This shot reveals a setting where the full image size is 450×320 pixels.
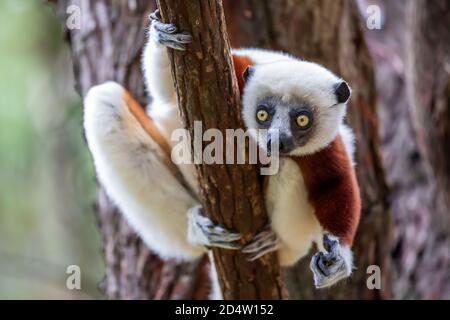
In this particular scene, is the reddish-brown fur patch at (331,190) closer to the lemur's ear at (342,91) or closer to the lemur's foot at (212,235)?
the lemur's ear at (342,91)

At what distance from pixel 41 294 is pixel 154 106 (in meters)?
3.40

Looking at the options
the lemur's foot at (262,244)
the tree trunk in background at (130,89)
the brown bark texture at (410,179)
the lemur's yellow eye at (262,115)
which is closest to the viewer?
the lemur's yellow eye at (262,115)

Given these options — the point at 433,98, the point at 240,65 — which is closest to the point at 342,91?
the point at 240,65

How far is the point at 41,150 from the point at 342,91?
14.2 feet

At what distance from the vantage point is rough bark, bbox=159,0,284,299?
3055 millimetres

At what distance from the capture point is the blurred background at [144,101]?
5156mm

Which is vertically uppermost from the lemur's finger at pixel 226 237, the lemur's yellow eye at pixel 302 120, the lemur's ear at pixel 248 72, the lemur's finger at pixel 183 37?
the lemur's finger at pixel 183 37

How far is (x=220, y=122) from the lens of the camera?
3.35 meters

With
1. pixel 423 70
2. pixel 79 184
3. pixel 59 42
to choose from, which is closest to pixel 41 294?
pixel 79 184

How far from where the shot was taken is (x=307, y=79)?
11.8 ft

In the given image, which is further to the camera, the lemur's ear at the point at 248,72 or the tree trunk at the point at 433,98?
the tree trunk at the point at 433,98

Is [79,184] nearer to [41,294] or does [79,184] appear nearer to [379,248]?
[41,294]

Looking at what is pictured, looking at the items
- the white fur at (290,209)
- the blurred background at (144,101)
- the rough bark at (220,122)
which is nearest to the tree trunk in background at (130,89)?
the blurred background at (144,101)

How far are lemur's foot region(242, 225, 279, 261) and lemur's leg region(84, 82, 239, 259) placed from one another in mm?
329
